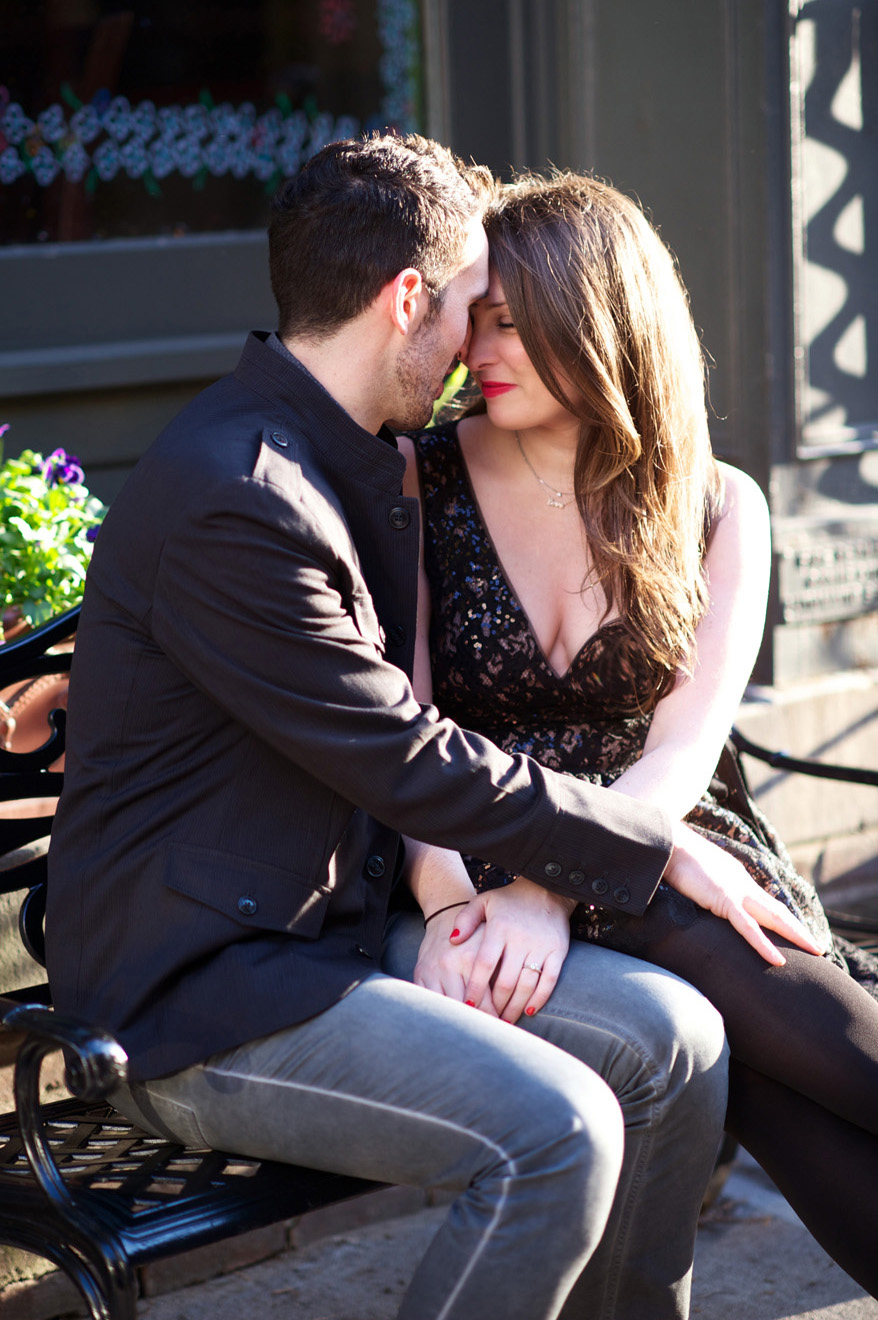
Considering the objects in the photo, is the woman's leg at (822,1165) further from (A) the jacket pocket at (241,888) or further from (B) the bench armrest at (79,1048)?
(B) the bench armrest at (79,1048)

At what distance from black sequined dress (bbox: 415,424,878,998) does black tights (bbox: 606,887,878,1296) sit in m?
0.23

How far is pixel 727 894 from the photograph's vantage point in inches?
85.6

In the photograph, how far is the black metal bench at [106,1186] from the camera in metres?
1.71

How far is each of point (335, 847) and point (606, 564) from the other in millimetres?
794

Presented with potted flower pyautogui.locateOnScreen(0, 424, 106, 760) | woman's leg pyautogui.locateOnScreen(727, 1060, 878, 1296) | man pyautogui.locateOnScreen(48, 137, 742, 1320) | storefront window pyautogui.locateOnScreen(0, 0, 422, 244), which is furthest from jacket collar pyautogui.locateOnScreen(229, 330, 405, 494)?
storefront window pyautogui.locateOnScreen(0, 0, 422, 244)

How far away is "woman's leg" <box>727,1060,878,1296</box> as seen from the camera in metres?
2.03

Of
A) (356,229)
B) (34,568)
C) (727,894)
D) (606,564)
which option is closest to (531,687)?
(606,564)

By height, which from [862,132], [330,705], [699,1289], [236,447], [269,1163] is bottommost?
[699,1289]

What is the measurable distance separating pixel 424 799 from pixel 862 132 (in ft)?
9.53

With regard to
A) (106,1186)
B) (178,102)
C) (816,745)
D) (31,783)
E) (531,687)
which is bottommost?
(816,745)

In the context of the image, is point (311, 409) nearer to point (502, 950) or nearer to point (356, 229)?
point (356, 229)

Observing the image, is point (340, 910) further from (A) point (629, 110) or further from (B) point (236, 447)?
(A) point (629, 110)

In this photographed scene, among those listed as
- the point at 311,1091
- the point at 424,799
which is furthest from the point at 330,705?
the point at 311,1091

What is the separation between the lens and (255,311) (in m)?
3.93
